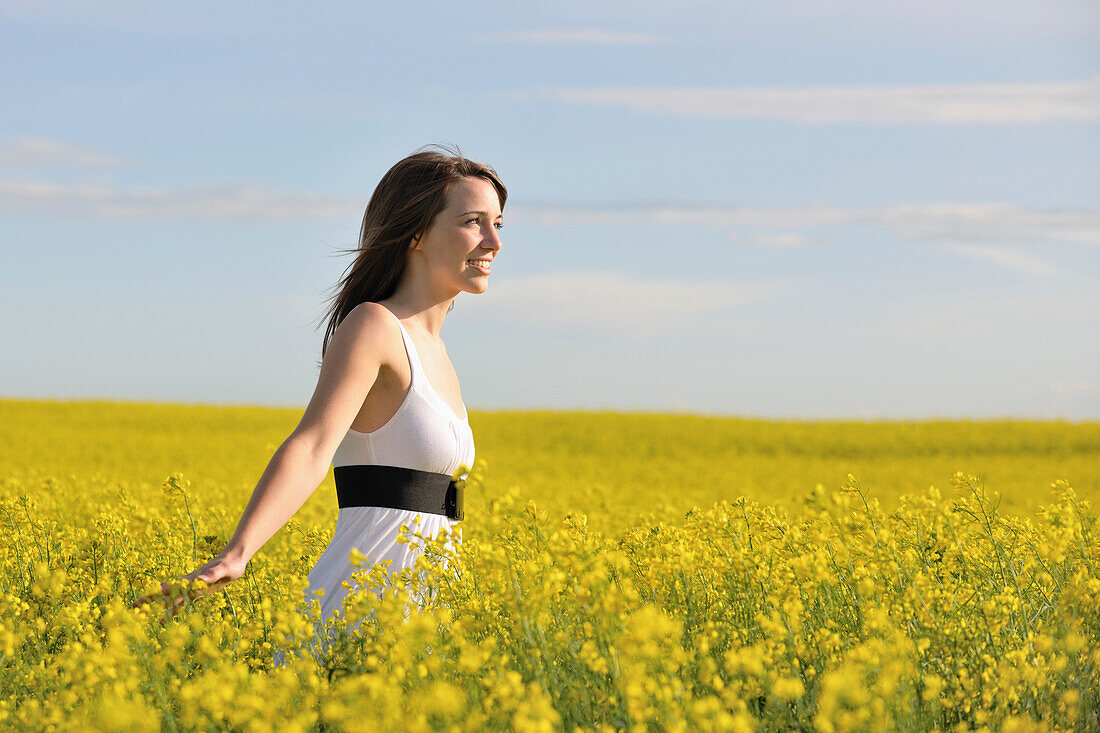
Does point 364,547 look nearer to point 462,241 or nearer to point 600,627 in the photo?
point 600,627

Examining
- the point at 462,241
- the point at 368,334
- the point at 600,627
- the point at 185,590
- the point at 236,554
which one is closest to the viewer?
the point at 600,627

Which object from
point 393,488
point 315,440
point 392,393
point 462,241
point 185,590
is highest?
point 462,241

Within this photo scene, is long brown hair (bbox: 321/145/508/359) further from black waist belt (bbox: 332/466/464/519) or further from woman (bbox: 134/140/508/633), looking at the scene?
black waist belt (bbox: 332/466/464/519)

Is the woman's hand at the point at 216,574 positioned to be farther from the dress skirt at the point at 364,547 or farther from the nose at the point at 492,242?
the nose at the point at 492,242

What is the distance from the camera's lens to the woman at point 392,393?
285cm

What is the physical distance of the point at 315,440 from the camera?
9.47 ft

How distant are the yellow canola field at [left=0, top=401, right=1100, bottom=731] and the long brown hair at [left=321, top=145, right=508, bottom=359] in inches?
38.4

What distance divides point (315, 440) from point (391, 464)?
0.32 meters

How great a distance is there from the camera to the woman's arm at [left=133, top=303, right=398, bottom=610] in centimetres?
270

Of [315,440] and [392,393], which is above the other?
[392,393]

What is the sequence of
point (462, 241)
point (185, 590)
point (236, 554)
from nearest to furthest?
point (185, 590), point (236, 554), point (462, 241)

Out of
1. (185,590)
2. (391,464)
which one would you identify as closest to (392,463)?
(391,464)

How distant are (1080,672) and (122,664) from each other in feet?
8.42

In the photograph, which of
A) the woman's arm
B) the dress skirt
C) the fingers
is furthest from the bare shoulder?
the fingers
